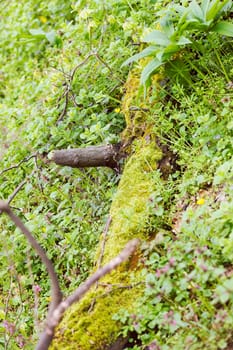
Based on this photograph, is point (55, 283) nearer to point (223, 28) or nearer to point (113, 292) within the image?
point (113, 292)

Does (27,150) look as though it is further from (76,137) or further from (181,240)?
(181,240)

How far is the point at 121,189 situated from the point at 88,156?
1.43 feet

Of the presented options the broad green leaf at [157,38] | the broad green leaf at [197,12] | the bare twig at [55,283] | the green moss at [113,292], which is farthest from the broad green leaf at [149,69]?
the bare twig at [55,283]

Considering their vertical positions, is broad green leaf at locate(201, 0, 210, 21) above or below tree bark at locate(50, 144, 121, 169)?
above

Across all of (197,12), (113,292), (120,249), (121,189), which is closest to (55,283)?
(113,292)

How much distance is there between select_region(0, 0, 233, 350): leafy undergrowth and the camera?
8.12 ft

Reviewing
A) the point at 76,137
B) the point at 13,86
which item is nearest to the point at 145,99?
the point at 76,137

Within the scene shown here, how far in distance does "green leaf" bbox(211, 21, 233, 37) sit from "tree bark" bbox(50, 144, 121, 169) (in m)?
0.94

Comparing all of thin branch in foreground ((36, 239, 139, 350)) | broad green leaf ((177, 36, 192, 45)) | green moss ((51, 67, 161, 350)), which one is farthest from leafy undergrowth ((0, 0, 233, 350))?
thin branch in foreground ((36, 239, 139, 350))

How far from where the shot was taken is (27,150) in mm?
4547

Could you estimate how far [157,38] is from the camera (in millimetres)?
3357

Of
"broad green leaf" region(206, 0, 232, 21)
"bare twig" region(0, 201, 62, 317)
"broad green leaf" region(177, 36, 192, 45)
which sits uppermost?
"broad green leaf" region(206, 0, 232, 21)

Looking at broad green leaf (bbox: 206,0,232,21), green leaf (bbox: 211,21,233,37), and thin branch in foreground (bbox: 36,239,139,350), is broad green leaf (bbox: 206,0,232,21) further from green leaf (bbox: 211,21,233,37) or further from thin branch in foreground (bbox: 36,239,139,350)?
thin branch in foreground (bbox: 36,239,139,350)

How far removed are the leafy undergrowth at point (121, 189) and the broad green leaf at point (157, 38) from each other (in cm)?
13
